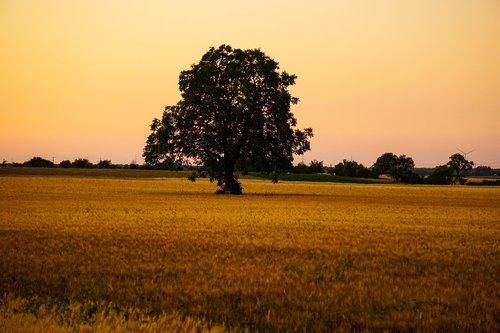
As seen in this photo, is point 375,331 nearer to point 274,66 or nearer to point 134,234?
point 134,234

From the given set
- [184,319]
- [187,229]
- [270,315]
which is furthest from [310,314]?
[187,229]

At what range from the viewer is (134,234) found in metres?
20.2

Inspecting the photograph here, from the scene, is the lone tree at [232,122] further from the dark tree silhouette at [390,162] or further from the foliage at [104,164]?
the dark tree silhouette at [390,162]

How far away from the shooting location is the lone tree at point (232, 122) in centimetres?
5269

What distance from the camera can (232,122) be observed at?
2079 inches

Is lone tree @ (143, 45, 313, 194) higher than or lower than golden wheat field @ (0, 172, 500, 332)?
higher

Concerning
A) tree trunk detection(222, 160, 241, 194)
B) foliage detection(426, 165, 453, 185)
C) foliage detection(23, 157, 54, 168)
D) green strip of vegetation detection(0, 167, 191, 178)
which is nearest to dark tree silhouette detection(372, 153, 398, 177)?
foliage detection(426, 165, 453, 185)

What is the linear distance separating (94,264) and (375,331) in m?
7.93

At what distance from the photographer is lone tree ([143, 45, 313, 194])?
2074 inches

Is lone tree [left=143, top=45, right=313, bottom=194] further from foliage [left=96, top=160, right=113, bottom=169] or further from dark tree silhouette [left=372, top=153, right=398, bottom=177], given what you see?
Answer: dark tree silhouette [left=372, top=153, right=398, bottom=177]

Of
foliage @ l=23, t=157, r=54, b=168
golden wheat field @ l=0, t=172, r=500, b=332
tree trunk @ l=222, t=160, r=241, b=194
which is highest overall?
foliage @ l=23, t=157, r=54, b=168

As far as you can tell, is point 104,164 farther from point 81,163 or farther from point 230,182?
point 230,182

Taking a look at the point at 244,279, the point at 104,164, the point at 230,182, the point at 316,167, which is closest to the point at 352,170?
the point at 316,167

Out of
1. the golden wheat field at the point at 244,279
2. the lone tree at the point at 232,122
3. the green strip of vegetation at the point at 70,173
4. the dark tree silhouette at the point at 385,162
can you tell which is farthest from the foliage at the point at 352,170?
the golden wheat field at the point at 244,279
